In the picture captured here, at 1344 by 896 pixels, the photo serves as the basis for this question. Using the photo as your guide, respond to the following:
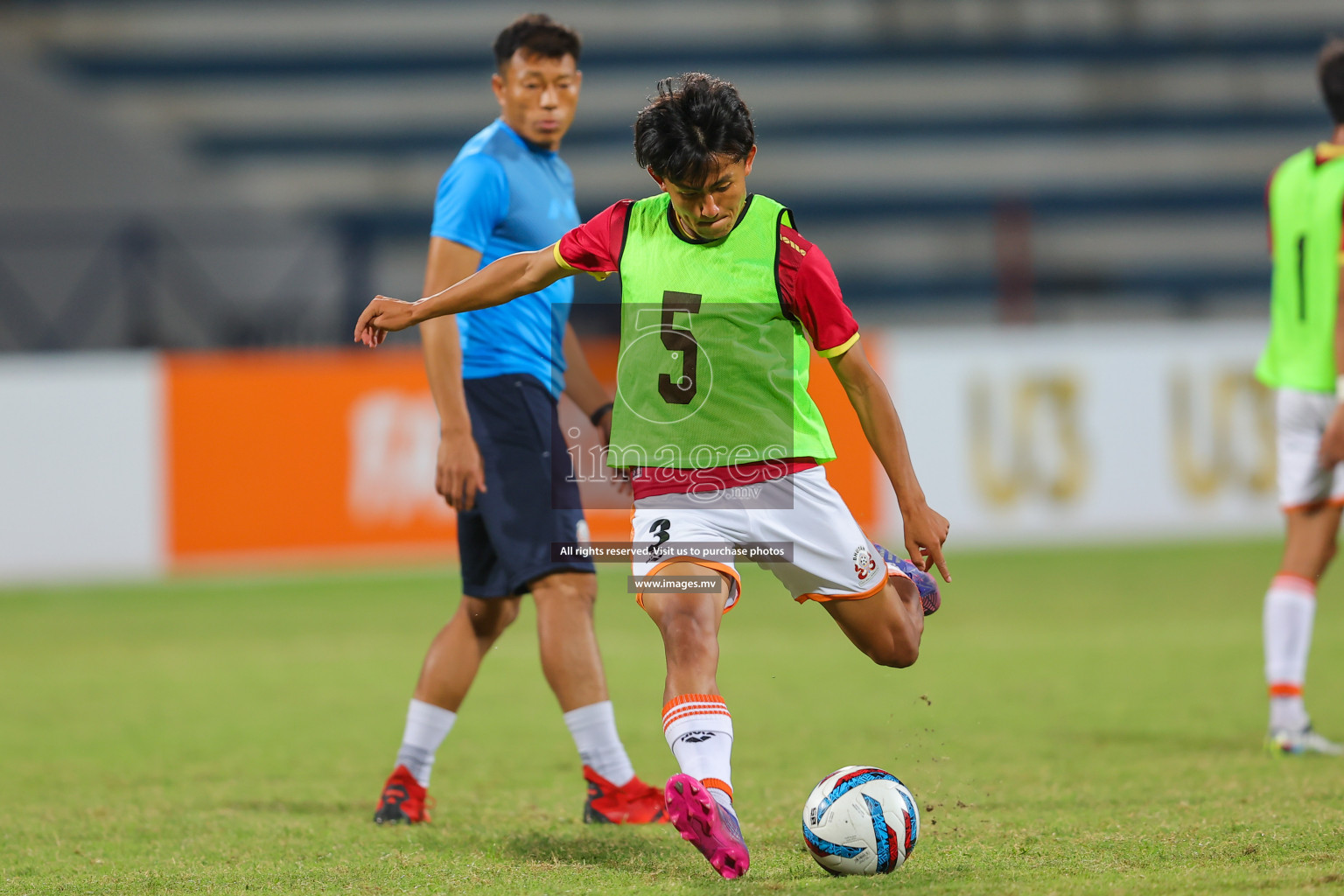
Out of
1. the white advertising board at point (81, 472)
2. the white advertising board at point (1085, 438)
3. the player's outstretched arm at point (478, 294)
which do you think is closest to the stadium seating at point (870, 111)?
the white advertising board at point (1085, 438)

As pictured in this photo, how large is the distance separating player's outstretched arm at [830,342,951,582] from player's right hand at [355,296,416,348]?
0.96 m

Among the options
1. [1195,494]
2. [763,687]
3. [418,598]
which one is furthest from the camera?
[1195,494]

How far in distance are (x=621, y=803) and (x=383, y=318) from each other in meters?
1.45

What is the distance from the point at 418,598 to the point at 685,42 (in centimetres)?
1085

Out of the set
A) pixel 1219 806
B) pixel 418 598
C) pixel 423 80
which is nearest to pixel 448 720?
pixel 1219 806

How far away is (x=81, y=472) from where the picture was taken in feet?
33.0

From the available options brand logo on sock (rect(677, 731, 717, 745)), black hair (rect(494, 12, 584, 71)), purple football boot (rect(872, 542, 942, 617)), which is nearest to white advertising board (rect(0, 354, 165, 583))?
black hair (rect(494, 12, 584, 71))

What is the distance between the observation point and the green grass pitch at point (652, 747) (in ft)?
11.1

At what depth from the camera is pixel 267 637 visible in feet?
25.9

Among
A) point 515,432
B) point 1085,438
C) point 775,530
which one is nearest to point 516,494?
point 515,432

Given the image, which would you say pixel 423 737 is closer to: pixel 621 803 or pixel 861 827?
pixel 621 803

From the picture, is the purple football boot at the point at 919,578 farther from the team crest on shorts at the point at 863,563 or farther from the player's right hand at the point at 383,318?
the player's right hand at the point at 383,318

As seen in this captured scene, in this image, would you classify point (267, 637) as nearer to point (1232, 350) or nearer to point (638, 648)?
point (638, 648)

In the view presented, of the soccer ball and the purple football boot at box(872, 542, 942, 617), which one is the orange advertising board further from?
the soccer ball
